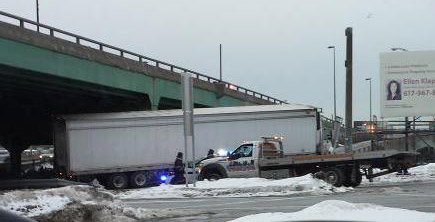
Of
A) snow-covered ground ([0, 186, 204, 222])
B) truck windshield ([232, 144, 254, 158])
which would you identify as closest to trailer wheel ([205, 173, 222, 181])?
truck windshield ([232, 144, 254, 158])

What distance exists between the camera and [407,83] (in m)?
45.9

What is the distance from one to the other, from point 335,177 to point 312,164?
103 centimetres

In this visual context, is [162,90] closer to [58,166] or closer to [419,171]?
[58,166]

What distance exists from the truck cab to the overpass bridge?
28.9 feet

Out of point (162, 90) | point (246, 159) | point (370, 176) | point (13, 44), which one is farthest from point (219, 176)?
point (162, 90)

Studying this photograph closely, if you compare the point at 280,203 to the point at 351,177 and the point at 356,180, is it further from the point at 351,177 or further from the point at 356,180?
the point at 356,180

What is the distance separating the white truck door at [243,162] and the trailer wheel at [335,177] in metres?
2.82

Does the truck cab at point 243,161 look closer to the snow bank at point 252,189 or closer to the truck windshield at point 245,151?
the truck windshield at point 245,151

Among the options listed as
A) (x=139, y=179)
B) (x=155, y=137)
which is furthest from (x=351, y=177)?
(x=139, y=179)

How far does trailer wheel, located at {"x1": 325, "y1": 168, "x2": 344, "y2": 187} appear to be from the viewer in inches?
1025

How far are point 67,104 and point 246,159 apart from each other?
67.4 ft

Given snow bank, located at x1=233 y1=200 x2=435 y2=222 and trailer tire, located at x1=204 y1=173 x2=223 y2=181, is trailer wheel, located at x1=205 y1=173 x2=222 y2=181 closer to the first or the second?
trailer tire, located at x1=204 y1=173 x2=223 y2=181

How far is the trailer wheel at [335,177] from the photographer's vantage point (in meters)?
26.0

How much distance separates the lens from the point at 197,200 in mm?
21375
